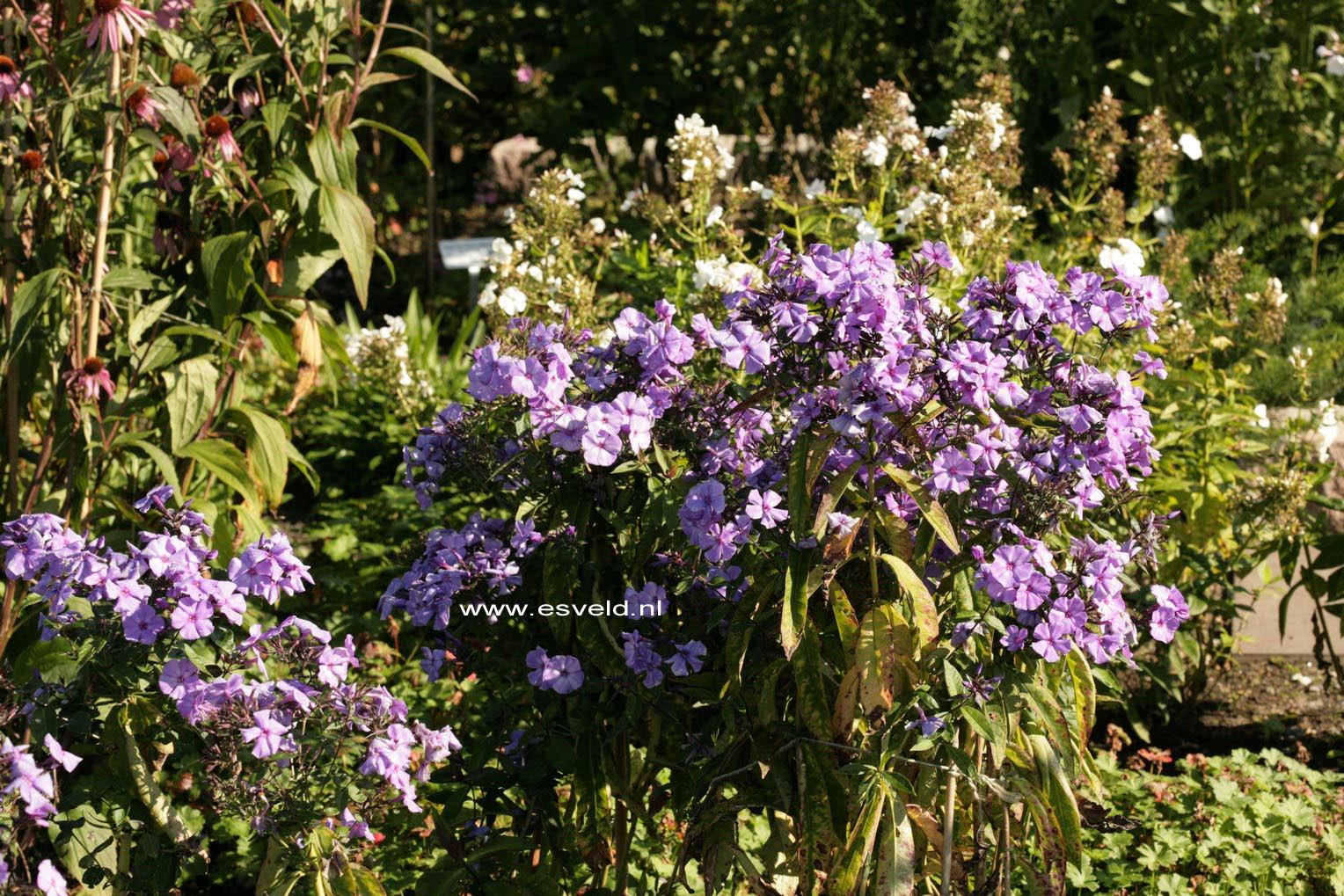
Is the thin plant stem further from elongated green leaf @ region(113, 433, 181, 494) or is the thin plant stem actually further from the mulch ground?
the mulch ground

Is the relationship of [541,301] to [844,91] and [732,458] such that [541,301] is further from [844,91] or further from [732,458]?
[844,91]

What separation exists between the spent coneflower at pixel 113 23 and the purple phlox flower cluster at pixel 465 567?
3.63 ft

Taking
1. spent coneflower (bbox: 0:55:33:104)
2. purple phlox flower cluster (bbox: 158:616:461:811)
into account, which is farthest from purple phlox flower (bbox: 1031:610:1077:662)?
spent coneflower (bbox: 0:55:33:104)

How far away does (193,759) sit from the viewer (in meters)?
2.13

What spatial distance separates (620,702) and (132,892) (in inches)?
32.3

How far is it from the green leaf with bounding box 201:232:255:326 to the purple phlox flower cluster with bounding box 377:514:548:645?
2.51 ft

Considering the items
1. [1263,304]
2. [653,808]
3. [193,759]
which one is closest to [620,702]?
[653,808]

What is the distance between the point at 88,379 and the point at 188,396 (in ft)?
0.68

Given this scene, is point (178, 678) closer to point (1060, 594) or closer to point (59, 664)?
point (59, 664)

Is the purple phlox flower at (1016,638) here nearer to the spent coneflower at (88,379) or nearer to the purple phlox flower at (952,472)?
the purple phlox flower at (952,472)

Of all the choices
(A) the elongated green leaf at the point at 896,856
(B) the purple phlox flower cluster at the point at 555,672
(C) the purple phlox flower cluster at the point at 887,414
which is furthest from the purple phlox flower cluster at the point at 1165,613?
(B) the purple phlox flower cluster at the point at 555,672

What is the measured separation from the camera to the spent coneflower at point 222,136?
2.64m

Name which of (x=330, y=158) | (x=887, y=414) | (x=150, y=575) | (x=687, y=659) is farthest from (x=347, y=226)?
(x=887, y=414)

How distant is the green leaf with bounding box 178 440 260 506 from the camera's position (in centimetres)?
271
